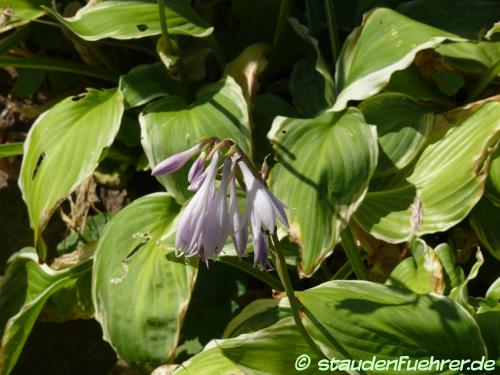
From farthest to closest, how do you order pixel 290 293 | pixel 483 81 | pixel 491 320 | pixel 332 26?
pixel 332 26
pixel 483 81
pixel 491 320
pixel 290 293

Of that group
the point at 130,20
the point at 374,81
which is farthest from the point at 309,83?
the point at 130,20

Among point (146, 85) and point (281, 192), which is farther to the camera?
point (146, 85)

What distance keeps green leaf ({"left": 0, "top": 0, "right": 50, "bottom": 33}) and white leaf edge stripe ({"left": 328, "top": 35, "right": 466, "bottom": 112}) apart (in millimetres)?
948

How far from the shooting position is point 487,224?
6.61ft

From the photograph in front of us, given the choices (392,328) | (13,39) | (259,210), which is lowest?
(392,328)

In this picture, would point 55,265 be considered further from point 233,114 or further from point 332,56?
point 332,56

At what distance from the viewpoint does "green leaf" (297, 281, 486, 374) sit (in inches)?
60.9

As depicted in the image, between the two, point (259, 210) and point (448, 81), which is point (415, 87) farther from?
point (259, 210)

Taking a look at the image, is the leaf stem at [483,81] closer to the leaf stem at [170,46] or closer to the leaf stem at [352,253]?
the leaf stem at [352,253]

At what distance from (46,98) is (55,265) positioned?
0.75 metres

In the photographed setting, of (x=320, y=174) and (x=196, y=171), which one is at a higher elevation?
(x=196, y=171)

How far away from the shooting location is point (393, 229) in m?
1.93

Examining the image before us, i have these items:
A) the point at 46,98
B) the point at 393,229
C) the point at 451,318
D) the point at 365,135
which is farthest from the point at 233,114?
the point at 46,98

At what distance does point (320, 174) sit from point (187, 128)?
0.37 m
